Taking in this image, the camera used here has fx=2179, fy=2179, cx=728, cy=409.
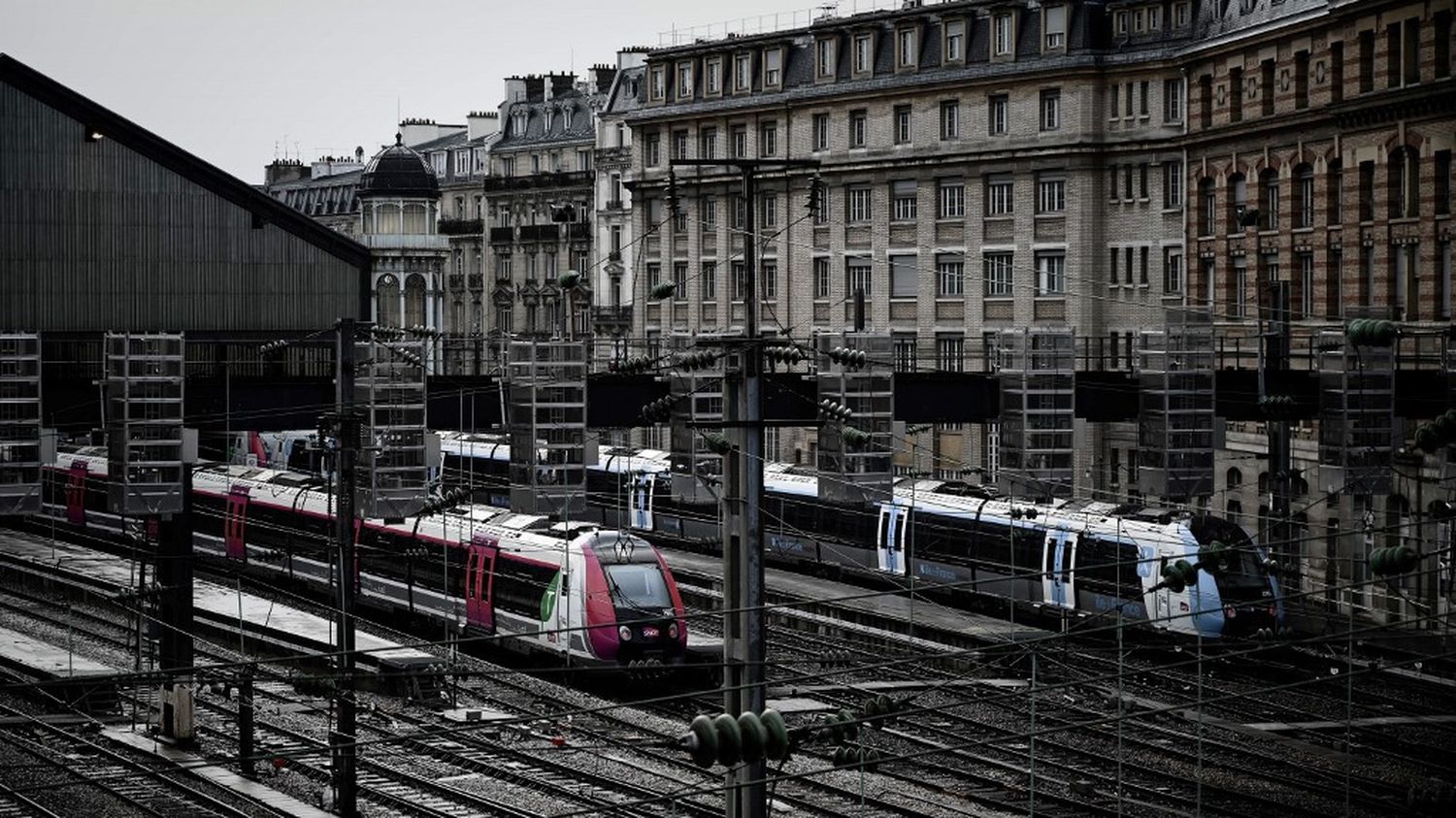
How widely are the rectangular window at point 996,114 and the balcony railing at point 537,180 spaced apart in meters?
35.4

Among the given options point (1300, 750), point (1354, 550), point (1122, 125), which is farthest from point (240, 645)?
point (1122, 125)

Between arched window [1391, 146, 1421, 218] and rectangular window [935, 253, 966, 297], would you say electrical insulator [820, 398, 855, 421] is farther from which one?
rectangular window [935, 253, 966, 297]

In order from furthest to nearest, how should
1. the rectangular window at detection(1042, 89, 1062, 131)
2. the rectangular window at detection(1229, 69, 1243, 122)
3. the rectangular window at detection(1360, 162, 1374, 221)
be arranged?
1. the rectangular window at detection(1042, 89, 1062, 131)
2. the rectangular window at detection(1229, 69, 1243, 122)
3. the rectangular window at detection(1360, 162, 1374, 221)

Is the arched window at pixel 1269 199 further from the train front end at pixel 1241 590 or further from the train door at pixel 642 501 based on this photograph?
the train front end at pixel 1241 590

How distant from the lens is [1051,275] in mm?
73750

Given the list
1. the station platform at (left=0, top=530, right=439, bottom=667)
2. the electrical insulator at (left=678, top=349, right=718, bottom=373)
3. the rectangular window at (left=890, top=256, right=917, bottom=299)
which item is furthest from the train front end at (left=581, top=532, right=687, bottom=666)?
the rectangular window at (left=890, top=256, right=917, bottom=299)

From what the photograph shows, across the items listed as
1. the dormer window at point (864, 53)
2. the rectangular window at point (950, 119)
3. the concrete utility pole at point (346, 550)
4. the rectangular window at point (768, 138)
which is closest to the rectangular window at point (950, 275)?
the rectangular window at point (950, 119)

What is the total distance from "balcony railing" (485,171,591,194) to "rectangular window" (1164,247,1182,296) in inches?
1681

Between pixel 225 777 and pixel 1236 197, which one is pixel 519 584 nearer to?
pixel 225 777

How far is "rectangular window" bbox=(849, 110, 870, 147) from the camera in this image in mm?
80688

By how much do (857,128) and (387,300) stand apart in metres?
40.8

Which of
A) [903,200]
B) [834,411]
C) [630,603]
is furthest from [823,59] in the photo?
[834,411]

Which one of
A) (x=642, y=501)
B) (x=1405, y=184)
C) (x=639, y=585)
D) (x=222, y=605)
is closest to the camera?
(x=639, y=585)

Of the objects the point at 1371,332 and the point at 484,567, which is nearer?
the point at 1371,332
